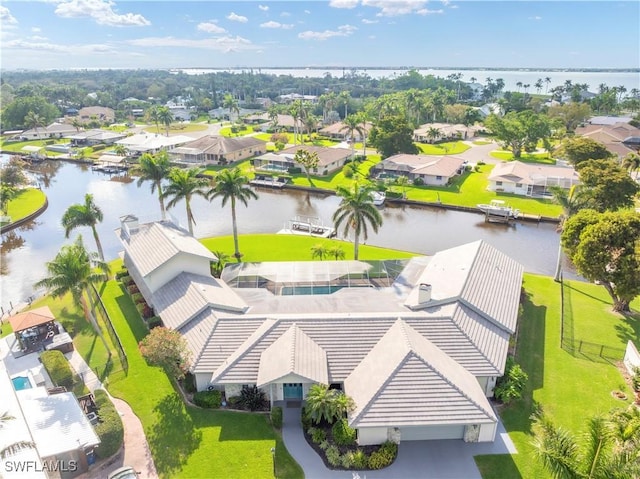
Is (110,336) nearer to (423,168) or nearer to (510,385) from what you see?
(510,385)

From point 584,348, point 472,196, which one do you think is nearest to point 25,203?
point 472,196

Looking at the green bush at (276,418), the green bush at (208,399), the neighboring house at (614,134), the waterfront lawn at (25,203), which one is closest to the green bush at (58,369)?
the green bush at (208,399)

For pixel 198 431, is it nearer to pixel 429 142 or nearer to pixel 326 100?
pixel 429 142

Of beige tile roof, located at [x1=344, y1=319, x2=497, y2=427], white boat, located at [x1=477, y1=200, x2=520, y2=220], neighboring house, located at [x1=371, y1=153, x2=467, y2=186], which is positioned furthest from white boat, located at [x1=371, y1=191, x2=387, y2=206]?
beige tile roof, located at [x1=344, y1=319, x2=497, y2=427]

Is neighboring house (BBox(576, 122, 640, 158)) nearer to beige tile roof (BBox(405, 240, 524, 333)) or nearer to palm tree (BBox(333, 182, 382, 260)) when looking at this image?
beige tile roof (BBox(405, 240, 524, 333))

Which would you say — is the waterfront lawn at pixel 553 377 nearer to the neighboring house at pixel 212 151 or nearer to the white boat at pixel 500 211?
the white boat at pixel 500 211

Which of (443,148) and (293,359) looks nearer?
(293,359)

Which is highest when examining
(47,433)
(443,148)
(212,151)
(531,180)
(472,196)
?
(212,151)
